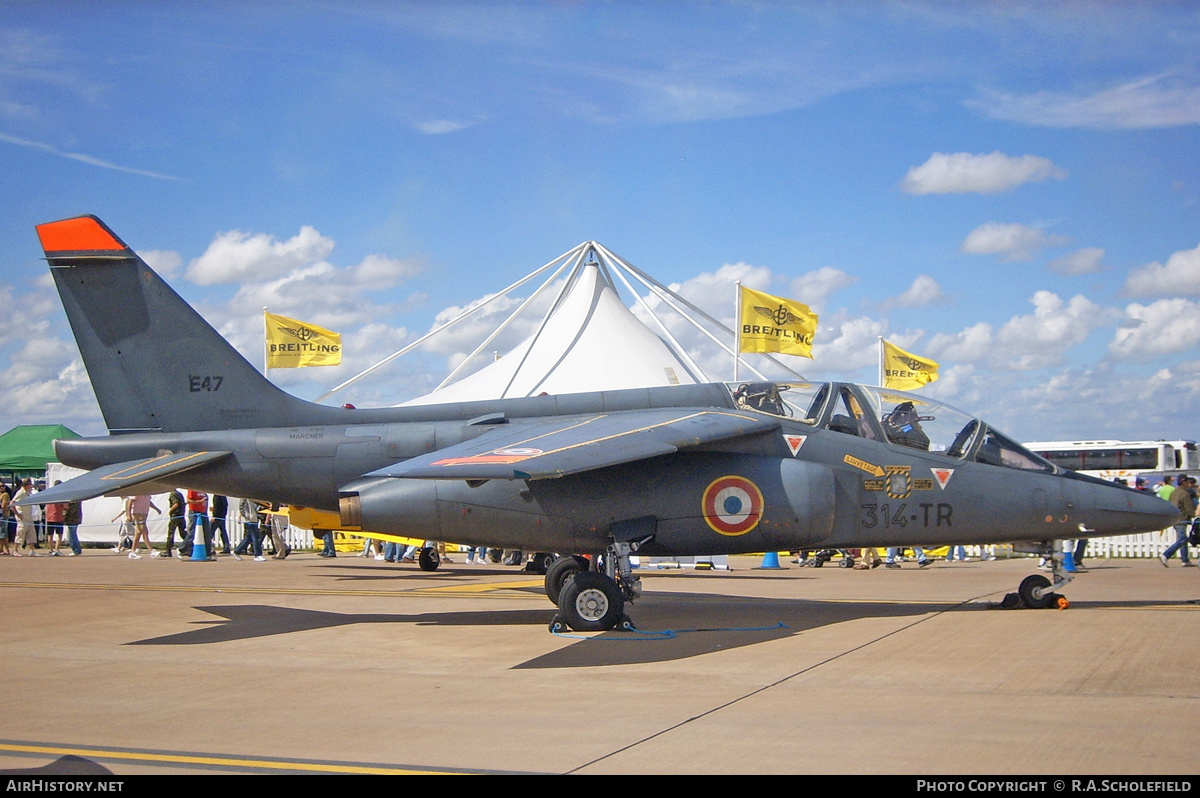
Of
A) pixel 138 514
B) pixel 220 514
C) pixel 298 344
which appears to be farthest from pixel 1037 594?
pixel 298 344

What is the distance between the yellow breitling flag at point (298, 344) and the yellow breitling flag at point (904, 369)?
61.6ft

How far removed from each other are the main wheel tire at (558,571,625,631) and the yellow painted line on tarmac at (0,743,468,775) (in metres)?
5.21

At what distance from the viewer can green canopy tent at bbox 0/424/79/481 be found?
38719 millimetres

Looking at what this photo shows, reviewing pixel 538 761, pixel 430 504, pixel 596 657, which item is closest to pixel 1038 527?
pixel 596 657

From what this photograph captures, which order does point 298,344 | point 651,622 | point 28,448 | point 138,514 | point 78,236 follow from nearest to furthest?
point 651,622 < point 78,236 < point 138,514 < point 298,344 < point 28,448

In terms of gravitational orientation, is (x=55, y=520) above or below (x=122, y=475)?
below

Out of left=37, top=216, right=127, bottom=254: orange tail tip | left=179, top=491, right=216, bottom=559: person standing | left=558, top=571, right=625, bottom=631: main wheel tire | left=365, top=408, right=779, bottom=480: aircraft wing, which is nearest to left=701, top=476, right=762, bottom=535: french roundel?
left=365, top=408, right=779, bottom=480: aircraft wing

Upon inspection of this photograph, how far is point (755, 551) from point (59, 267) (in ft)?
29.6

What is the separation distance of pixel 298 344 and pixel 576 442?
2312cm

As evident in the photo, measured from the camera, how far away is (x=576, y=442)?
32.9 ft

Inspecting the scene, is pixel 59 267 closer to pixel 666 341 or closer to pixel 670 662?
pixel 670 662

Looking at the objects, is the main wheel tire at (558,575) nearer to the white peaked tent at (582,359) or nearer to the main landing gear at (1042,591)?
the main landing gear at (1042,591)

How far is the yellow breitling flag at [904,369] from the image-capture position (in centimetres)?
3562

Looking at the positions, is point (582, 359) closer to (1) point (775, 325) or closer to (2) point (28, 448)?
(1) point (775, 325)
